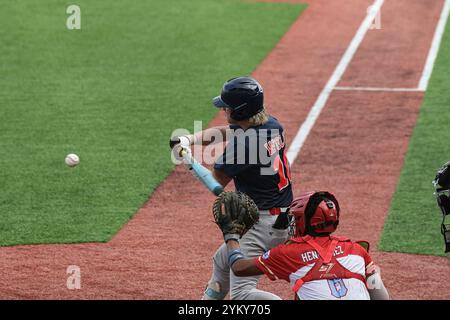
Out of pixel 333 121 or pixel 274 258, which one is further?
pixel 333 121

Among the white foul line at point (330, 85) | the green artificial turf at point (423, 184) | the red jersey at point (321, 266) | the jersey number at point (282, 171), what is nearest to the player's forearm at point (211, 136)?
the jersey number at point (282, 171)

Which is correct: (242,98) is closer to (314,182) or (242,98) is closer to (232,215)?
(232,215)

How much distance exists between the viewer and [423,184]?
1263cm

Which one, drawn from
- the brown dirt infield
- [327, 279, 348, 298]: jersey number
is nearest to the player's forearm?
the brown dirt infield

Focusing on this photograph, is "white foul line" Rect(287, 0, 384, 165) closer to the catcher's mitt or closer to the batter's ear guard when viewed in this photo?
the batter's ear guard

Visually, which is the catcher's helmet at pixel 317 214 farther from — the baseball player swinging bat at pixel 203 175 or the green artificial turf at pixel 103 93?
the green artificial turf at pixel 103 93

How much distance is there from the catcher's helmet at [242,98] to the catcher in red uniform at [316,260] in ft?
3.79

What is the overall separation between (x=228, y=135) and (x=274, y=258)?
1797mm

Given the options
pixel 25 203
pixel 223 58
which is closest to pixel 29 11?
pixel 223 58

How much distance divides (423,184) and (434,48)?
304 inches

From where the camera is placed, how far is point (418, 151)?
14039 mm

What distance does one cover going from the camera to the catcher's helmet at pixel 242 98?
7328mm

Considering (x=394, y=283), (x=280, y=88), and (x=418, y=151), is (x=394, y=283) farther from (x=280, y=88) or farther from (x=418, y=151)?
(x=280, y=88)

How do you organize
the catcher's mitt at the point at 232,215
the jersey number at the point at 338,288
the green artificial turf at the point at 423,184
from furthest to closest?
the green artificial turf at the point at 423,184 → the catcher's mitt at the point at 232,215 → the jersey number at the point at 338,288
